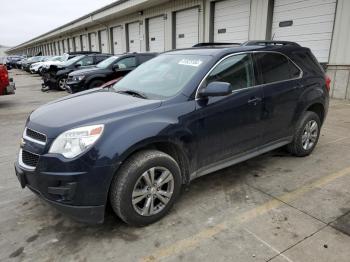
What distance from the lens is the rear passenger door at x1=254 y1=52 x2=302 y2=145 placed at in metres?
3.91

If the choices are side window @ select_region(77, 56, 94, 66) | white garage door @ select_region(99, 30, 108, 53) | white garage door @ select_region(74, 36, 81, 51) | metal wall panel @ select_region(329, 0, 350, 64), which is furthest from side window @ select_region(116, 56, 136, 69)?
white garage door @ select_region(74, 36, 81, 51)

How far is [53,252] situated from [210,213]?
155 centimetres

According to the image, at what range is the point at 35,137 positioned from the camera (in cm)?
289

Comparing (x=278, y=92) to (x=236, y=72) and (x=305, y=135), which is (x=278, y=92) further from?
(x=305, y=135)

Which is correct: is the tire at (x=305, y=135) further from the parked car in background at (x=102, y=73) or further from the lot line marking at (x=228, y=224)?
the parked car in background at (x=102, y=73)

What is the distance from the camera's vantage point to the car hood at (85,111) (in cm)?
274

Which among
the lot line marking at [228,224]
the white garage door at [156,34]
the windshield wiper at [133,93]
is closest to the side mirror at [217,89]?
the windshield wiper at [133,93]

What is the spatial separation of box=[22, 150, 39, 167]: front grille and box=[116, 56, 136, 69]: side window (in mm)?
8432

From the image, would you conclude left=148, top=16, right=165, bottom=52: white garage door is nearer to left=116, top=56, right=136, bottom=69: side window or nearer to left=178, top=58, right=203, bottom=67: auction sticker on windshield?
left=116, top=56, right=136, bottom=69: side window

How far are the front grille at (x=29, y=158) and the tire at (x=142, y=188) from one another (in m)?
0.74

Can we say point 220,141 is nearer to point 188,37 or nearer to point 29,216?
point 29,216

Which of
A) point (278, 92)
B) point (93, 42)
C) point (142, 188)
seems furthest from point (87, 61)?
point (93, 42)

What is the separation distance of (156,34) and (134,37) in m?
3.79

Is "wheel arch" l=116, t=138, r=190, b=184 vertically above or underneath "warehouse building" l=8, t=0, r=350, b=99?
underneath
